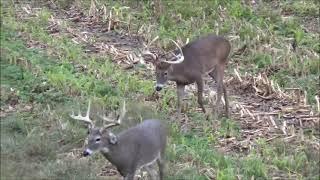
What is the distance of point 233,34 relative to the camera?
1508 centimetres

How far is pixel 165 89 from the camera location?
12.6m

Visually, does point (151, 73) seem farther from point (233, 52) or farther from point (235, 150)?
point (235, 150)

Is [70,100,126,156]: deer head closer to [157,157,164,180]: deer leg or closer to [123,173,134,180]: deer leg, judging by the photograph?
[123,173,134,180]: deer leg

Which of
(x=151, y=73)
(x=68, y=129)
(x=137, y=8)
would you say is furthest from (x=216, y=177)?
(x=137, y=8)

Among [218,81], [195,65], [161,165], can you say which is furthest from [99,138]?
[218,81]

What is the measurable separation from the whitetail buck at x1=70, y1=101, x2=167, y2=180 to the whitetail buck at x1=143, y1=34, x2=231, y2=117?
223 cm

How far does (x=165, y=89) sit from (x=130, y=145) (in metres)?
3.66

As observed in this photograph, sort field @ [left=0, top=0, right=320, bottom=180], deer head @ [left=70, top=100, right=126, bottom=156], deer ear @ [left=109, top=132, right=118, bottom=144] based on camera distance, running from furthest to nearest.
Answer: field @ [left=0, top=0, right=320, bottom=180] → deer ear @ [left=109, top=132, right=118, bottom=144] → deer head @ [left=70, top=100, right=126, bottom=156]

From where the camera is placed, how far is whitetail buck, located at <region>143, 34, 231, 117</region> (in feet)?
37.8

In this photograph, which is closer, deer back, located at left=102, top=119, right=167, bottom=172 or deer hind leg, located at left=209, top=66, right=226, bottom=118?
deer back, located at left=102, top=119, right=167, bottom=172

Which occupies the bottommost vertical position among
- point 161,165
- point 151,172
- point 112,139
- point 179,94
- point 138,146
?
point 179,94

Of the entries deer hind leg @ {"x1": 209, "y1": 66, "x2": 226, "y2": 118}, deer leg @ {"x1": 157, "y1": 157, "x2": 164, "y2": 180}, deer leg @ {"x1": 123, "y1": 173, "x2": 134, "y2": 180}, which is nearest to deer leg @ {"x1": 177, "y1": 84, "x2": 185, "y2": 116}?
deer hind leg @ {"x1": 209, "y1": 66, "x2": 226, "y2": 118}

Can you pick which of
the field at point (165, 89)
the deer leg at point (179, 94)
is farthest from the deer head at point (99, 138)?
the deer leg at point (179, 94)

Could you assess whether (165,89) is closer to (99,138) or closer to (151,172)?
(151,172)
